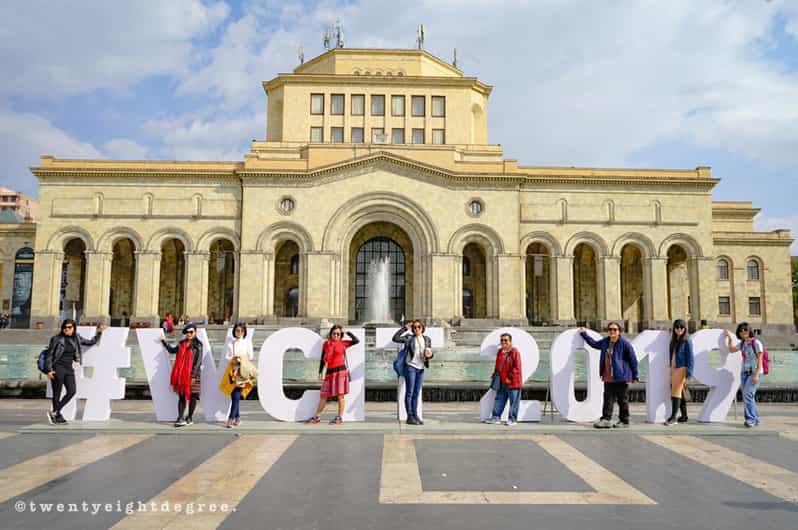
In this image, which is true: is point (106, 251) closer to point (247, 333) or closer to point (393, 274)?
point (393, 274)

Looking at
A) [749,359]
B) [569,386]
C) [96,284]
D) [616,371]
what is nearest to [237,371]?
[569,386]

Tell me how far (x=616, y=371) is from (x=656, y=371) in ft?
3.53

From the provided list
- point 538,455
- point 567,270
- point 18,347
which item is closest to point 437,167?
point 567,270

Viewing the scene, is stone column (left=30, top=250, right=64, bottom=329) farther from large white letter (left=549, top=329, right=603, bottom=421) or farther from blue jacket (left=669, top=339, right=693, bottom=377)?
blue jacket (left=669, top=339, right=693, bottom=377)

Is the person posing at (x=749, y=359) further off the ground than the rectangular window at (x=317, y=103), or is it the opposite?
the rectangular window at (x=317, y=103)

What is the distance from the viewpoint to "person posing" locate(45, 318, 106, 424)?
9.71 meters

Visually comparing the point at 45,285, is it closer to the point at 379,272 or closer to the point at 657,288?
the point at 379,272

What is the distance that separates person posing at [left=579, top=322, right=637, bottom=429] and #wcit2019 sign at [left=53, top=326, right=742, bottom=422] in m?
0.30

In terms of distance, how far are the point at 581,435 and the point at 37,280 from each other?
35.7 meters

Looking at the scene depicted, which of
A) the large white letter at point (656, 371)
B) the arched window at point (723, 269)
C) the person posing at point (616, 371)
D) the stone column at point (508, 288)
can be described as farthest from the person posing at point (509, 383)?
the arched window at point (723, 269)

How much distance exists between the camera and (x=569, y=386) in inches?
403

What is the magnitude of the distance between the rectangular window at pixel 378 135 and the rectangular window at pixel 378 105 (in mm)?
1058

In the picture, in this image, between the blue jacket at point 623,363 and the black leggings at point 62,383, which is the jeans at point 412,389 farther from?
the black leggings at point 62,383

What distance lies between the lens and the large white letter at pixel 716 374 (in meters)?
10.5
